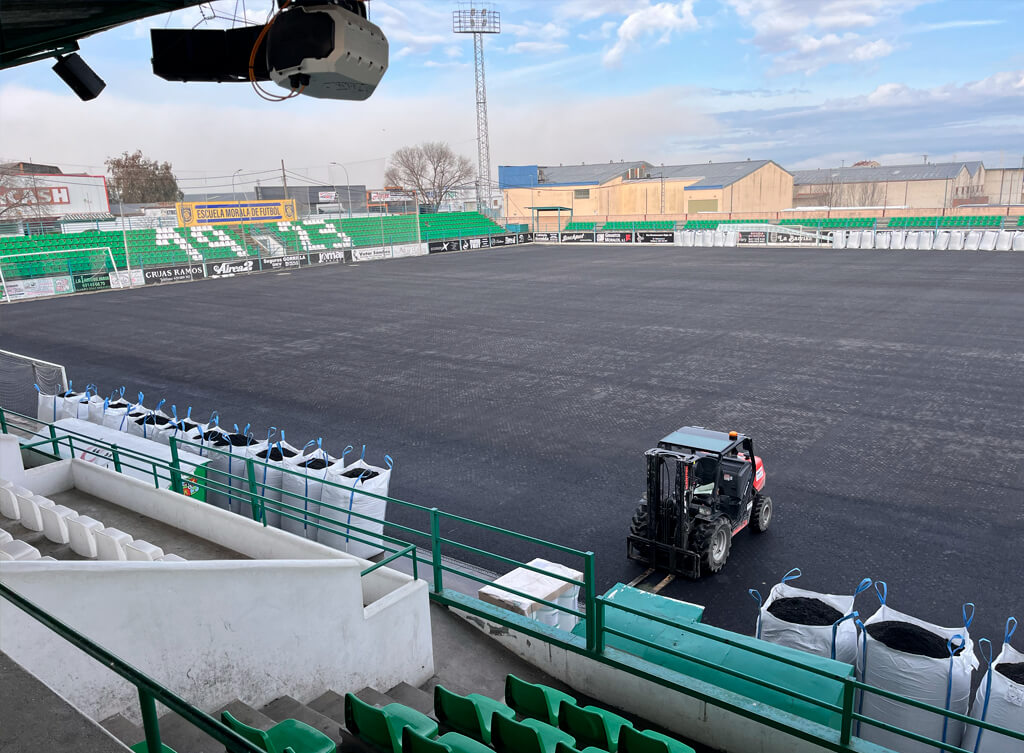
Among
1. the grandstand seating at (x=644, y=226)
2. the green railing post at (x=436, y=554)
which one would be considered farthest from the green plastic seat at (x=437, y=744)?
the grandstand seating at (x=644, y=226)

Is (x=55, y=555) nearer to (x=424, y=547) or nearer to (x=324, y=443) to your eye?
(x=424, y=547)

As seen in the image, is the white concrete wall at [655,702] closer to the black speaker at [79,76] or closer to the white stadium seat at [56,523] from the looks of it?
the white stadium seat at [56,523]

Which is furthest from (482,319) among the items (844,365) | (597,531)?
(597,531)

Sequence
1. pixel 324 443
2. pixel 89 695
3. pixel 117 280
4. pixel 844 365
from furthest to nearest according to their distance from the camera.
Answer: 1. pixel 117 280
2. pixel 844 365
3. pixel 324 443
4. pixel 89 695

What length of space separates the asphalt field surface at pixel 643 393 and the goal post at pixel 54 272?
1868 millimetres

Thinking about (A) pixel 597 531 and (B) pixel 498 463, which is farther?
(B) pixel 498 463

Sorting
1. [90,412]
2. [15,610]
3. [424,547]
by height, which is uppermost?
[15,610]

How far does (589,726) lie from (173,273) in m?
42.0

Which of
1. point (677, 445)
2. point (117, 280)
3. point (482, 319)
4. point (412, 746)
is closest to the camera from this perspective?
point (412, 746)

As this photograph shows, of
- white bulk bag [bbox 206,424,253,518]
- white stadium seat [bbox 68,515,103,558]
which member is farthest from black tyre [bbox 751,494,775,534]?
white stadium seat [bbox 68,515,103,558]

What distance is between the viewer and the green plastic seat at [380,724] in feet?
15.4

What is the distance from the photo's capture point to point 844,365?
18.8 m

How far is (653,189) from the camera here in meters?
90.3

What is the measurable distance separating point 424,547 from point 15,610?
5767 mm
